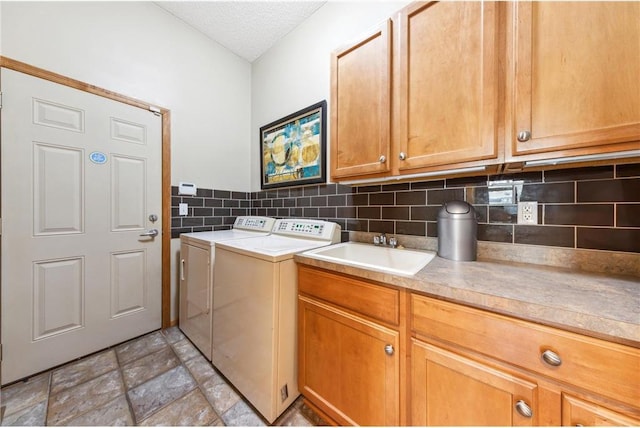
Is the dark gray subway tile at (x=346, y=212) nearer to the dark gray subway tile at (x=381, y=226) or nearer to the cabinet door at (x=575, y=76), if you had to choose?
the dark gray subway tile at (x=381, y=226)

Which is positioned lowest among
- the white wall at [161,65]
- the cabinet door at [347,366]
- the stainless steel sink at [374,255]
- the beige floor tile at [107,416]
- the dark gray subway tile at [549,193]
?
the beige floor tile at [107,416]

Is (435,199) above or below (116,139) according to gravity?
below

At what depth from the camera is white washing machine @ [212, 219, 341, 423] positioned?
3.73 ft

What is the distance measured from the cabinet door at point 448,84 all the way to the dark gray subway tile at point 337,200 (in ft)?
2.13

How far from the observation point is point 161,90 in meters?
1.94

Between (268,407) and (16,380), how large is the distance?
1.62 metres

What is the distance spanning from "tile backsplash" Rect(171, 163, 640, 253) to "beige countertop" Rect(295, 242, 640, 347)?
0.56 feet

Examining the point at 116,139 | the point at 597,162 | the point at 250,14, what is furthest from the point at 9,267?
the point at 597,162

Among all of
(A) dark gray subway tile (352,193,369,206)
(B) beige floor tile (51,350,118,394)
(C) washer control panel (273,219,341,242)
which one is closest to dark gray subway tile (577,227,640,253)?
(A) dark gray subway tile (352,193,369,206)

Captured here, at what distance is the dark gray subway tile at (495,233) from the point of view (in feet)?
3.68

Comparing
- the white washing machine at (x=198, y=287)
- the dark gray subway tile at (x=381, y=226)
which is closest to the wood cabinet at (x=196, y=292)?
the white washing machine at (x=198, y=287)

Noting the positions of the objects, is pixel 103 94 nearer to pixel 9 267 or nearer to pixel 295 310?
pixel 9 267

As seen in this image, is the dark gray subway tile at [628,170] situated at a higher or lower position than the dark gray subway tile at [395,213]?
higher

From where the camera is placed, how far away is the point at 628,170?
2.90 ft
